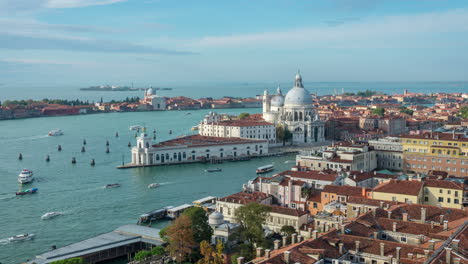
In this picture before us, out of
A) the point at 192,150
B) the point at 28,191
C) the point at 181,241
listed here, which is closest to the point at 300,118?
the point at 192,150

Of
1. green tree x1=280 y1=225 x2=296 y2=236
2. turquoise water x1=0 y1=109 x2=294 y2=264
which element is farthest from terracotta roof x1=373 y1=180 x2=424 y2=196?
turquoise water x1=0 y1=109 x2=294 y2=264

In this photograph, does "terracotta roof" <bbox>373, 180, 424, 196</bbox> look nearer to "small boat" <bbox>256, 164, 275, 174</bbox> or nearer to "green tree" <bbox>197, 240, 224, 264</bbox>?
"green tree" <bbox>197, 240, 224, 264</bbox>

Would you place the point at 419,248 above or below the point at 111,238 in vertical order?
above

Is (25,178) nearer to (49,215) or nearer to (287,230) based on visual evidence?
(49,215)

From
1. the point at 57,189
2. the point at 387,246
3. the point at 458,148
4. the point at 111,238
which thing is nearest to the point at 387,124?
the point at 458,148

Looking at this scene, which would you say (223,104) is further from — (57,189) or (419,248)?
(419,248)

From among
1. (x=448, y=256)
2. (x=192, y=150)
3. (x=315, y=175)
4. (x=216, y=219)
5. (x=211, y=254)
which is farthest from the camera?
(x=192, y=150)
